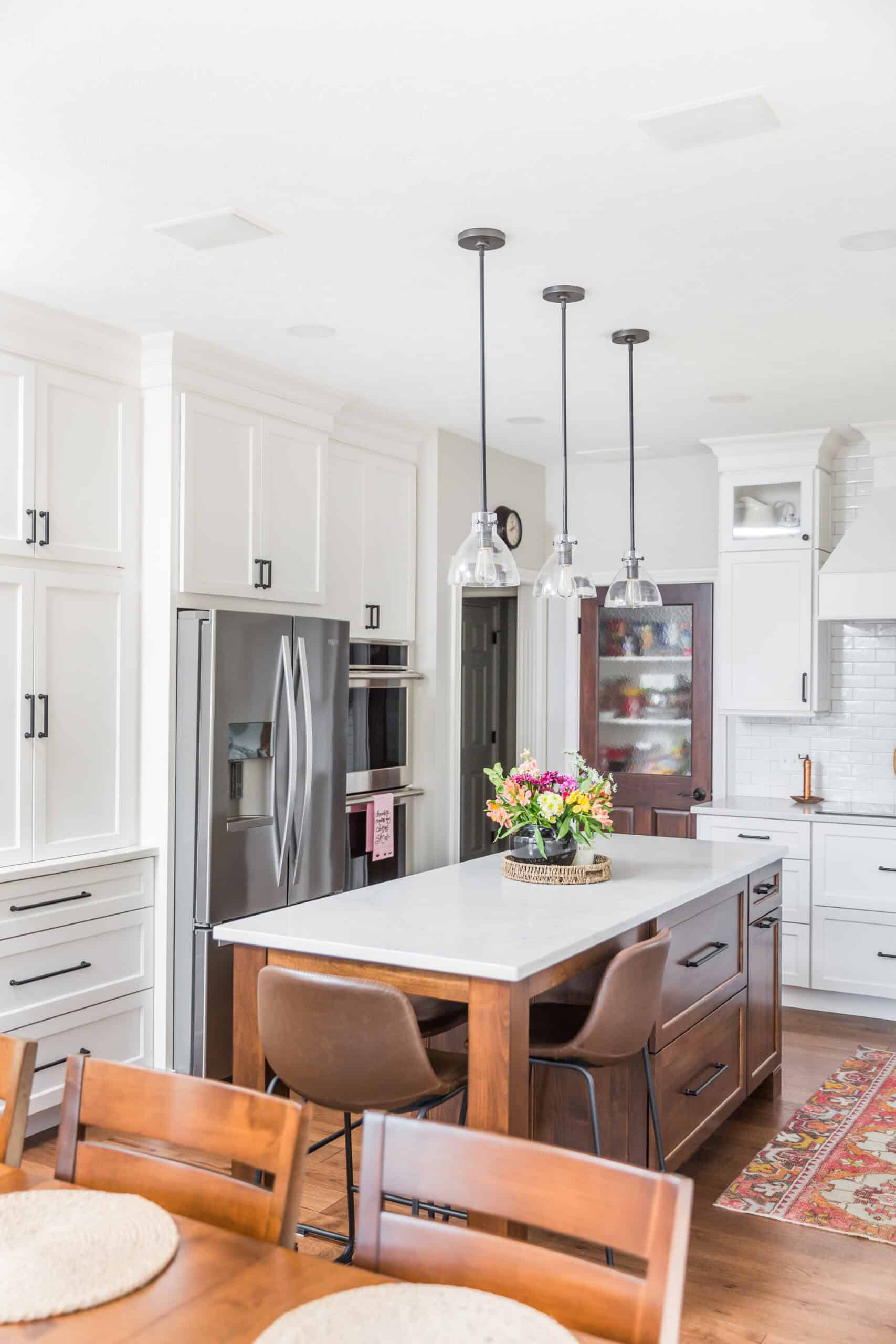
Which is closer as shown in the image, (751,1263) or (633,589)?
(751,1263)

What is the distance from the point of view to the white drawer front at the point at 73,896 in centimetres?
360

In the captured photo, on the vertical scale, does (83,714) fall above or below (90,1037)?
above

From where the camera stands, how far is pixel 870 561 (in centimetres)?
531

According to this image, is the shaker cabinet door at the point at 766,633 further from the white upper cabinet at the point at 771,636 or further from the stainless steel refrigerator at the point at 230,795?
the stainless steel refrigerator at the point at 230,795

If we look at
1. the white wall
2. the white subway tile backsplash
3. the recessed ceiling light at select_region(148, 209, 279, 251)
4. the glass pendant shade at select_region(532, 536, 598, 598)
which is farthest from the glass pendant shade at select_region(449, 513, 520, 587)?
the white subway tile backsplash

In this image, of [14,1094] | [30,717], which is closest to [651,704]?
[30,717]

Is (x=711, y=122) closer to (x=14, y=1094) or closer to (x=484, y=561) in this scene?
(x=484, y=561)

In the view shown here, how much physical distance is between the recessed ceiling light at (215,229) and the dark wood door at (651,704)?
3.60 metres

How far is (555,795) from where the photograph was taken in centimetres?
333

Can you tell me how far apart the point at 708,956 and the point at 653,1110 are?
23.5 inches

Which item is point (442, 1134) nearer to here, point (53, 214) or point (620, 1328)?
point (620, 1328)

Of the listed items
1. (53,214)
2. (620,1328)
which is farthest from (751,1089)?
(53,214)

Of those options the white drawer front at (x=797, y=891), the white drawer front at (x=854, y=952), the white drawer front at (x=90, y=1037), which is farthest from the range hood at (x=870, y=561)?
the white drawer front at (x=90, y=1037)

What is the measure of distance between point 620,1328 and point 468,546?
216cm
